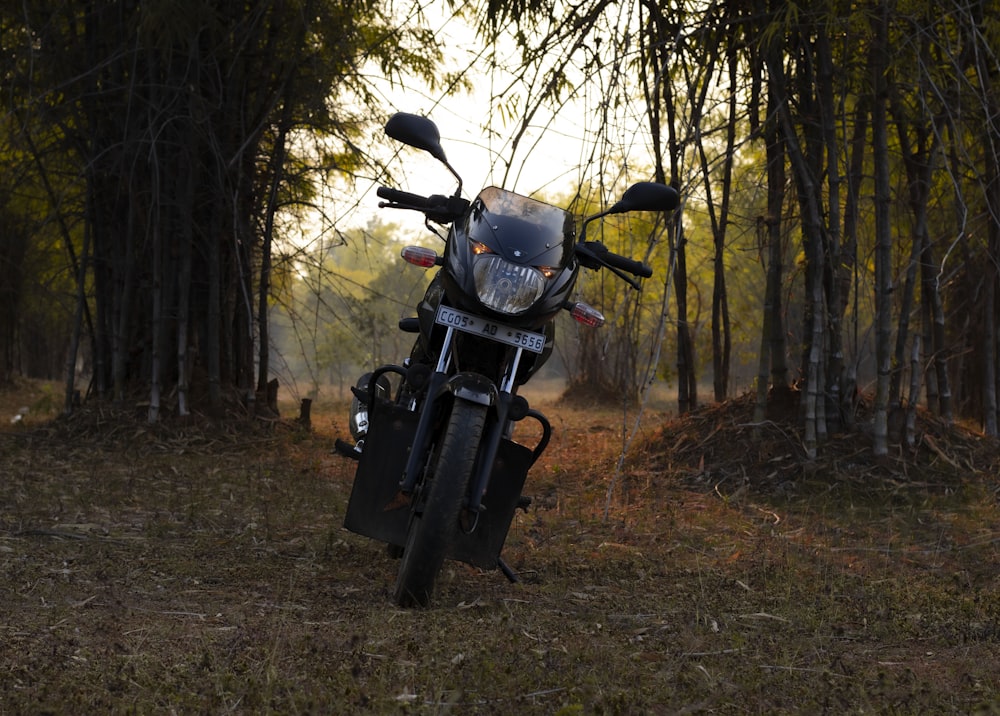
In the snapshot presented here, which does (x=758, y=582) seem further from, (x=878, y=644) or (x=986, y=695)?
(x=986, y=695)

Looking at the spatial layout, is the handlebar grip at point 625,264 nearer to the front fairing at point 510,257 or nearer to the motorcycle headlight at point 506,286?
the front fairing at point 510,257

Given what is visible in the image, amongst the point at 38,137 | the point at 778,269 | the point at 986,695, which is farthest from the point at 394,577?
the point at 38,137

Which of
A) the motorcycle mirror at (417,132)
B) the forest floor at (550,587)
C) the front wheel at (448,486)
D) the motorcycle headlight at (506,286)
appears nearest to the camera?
the forest floor at (550,587)

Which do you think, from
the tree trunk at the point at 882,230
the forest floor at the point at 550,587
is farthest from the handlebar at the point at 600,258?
the tree trunk at the point at 882,230

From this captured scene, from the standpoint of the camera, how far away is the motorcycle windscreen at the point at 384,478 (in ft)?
11.2

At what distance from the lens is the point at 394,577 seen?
381cm

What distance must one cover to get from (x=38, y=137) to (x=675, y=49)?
16.1 feet

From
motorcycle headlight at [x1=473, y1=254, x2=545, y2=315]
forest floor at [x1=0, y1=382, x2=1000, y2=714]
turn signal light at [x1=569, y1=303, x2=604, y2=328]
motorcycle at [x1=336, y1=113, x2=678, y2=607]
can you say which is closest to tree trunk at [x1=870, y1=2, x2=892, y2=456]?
forest floor at [x1=0, y1=382, x2=1000, y2=714]

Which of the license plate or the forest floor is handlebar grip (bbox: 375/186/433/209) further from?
the forest floor

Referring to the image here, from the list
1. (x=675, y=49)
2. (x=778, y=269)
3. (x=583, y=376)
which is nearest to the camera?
(x=675, y=49)

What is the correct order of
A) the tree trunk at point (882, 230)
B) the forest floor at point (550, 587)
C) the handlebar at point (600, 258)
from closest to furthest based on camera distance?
the forest floor at point (550, 587) < the handlebar at point (600, 258) < the tree trunk at point (882, 230)

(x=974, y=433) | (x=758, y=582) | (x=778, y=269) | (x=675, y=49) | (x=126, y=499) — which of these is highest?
(x=675, y=49)

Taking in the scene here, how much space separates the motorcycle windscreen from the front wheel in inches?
10.6

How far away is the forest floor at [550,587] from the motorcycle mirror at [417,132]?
1362 millimetres
